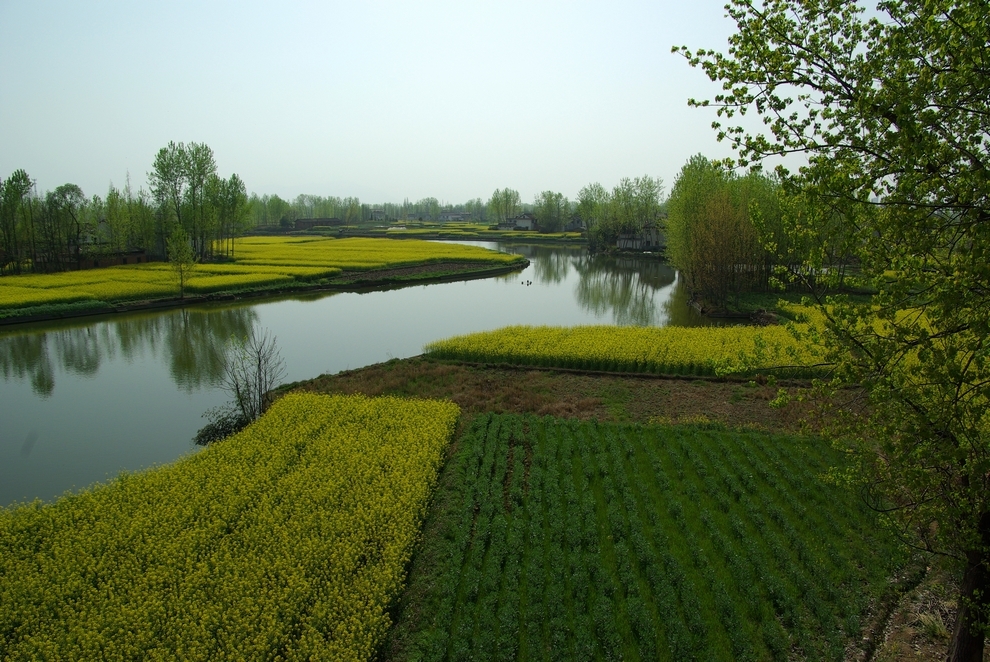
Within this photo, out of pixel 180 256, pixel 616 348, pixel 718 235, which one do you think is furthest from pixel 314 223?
pixel 616 348

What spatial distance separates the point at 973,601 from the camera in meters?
5.56

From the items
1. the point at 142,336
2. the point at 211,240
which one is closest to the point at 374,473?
the point at 142,336

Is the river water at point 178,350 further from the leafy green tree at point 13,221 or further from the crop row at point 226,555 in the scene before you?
the leafy green tree at point 13,221

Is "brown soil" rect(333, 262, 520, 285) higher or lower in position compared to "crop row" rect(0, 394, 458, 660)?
higher

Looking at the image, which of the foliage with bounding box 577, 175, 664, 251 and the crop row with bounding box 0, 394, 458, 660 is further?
the foliage with bounding box 577, 175, 664, 251

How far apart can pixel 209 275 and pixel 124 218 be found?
54.4 ft

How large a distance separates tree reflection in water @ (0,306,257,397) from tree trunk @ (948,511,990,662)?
20.9 meters

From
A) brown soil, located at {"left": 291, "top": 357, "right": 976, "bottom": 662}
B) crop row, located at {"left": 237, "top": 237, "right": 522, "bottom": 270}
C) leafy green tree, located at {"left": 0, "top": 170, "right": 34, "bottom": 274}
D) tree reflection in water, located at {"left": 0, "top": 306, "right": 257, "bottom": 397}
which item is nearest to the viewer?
brown soil, located at {"left": 291, "top": 357, "right": 976, "bottom": 662}

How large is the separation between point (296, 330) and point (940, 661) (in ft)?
89.8

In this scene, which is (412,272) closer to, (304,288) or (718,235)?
(304,288)

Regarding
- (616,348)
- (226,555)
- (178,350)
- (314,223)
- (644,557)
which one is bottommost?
(644,557)

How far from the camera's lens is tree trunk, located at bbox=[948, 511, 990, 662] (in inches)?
224

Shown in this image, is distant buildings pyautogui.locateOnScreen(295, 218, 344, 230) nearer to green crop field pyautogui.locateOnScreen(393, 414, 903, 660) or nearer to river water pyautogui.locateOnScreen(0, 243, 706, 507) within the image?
river water pyautogui.locateOnScreen(0, 243, 706, 507)

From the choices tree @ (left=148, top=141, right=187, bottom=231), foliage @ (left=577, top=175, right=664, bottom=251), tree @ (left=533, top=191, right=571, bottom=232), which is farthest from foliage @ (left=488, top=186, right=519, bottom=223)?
tree @ (left=148, top=141, right=187, bottom=231)
